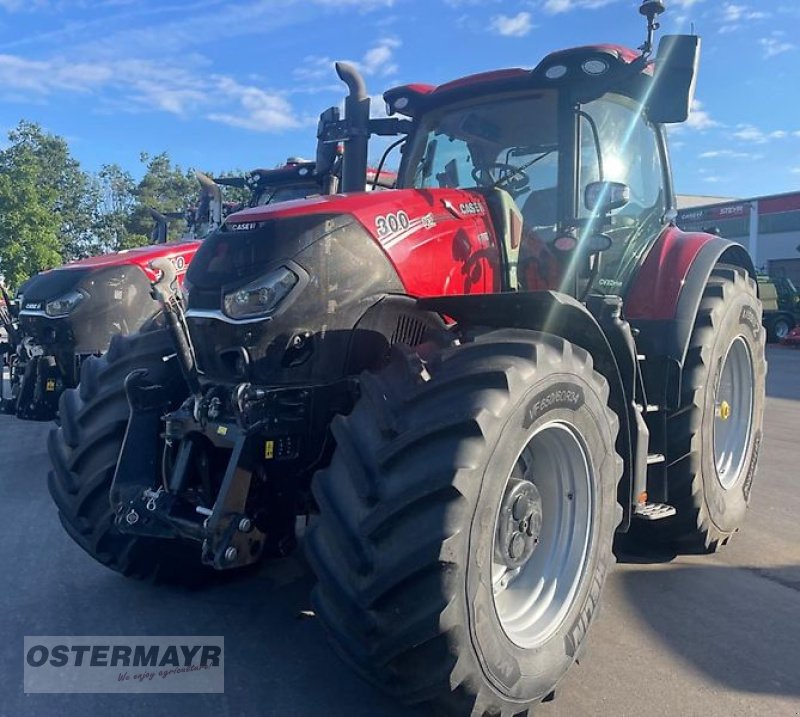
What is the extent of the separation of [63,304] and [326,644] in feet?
16.1

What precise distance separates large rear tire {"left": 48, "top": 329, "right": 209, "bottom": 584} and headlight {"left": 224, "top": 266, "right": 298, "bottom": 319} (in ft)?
2.46

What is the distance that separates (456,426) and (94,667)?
195 centimetres

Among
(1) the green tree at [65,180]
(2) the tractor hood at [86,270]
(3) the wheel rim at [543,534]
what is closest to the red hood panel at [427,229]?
(3) the wheel rim at [543,534]

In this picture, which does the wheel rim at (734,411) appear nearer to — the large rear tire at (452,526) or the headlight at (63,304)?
the large rear tire at (452,526)

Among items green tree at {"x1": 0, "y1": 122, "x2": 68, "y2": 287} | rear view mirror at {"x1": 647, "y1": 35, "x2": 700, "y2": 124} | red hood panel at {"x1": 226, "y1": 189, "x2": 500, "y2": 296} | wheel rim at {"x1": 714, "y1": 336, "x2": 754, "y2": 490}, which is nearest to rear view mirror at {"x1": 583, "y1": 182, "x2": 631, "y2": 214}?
rear view mirror at {"x1": 647, "y1": 35, "x2": 700, "y2": 124}

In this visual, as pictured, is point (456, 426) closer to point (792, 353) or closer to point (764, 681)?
point (764, 681)

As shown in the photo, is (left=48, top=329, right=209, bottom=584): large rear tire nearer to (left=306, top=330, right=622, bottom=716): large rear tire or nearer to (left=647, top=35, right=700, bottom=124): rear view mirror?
(left=306, top=330, right=622, bottom=716): large rear tire

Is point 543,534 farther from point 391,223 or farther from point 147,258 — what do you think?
point 147,258

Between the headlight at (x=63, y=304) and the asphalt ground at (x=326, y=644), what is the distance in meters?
2.47

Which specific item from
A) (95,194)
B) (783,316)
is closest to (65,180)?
(95,194)

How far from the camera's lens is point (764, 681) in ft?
9.93

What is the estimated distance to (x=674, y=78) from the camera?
3.54 metres

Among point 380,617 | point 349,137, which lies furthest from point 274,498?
point 349,137

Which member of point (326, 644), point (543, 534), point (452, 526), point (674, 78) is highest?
point (674, 78)
